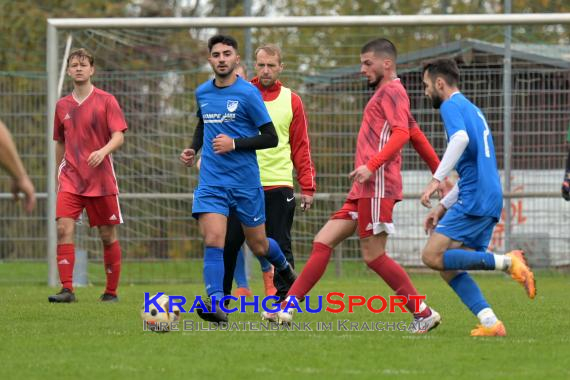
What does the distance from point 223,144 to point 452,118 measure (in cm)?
162

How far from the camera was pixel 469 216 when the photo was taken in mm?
8445

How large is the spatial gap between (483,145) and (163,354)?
8.36 feet

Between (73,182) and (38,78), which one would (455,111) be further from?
(38,78)

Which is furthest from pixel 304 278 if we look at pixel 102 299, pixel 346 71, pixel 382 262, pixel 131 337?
pixel 346 71

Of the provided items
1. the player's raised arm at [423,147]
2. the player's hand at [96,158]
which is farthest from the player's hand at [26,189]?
the player's hand at [96,158]

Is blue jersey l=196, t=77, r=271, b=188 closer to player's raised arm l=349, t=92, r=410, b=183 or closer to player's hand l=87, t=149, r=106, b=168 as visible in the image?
player's raised arm l=349, t=92, r=410, b=183

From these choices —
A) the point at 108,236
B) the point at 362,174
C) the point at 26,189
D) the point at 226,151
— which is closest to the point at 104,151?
the point at 108,236

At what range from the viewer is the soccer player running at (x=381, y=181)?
8.80 m

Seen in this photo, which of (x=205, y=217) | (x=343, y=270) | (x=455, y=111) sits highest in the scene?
(x=455, y=111)

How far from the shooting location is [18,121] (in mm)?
16422

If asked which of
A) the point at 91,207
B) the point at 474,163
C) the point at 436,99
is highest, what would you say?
the point at 436,99

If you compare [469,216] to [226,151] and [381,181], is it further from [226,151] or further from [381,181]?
[226,151]

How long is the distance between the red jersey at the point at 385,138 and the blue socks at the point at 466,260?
74 cm

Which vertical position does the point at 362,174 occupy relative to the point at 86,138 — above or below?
below
